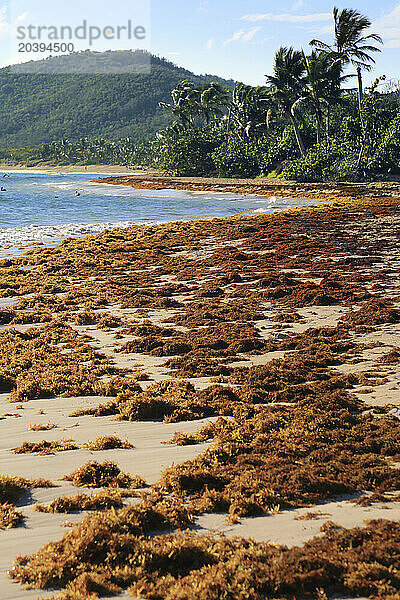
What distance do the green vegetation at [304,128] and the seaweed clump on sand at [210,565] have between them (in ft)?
215

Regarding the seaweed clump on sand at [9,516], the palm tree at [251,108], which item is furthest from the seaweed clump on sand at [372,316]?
the palm tree at [251,108]

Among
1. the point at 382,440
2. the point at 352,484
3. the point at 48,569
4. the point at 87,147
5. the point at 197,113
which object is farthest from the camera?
the point at 87,147

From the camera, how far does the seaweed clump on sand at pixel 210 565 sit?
4598mm

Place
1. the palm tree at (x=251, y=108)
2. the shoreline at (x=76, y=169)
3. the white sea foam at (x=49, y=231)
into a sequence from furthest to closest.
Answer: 1. the shoreline at (x=76, y=169)
2. the palm tree at (x=251, y=108)
3. the white sea foam at (x=49, y=231)

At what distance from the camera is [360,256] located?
2422cm

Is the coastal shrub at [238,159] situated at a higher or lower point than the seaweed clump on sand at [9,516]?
higher

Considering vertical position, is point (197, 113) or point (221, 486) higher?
point (197, 113)

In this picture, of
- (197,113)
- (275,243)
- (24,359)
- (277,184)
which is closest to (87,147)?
(197,113)

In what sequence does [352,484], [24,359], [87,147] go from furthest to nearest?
1. [87,147]
2. [24,359]
3. [352,484]

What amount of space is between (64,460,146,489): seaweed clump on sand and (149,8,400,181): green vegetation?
212ft

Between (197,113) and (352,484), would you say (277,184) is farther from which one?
(352,484)

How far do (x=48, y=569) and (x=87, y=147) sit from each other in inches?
7695

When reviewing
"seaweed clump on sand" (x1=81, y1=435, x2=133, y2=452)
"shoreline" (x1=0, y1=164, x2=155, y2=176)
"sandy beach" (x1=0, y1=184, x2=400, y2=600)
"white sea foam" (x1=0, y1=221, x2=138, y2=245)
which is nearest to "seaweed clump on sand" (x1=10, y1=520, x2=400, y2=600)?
"sandy beach" (x1=0, y1=184, x2=400, y2=600)

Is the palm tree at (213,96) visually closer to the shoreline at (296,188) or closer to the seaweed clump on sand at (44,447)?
the shoreline at (296,188)
